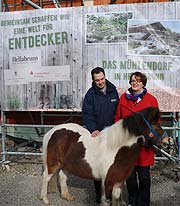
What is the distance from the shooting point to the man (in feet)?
14.3

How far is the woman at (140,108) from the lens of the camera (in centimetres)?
397

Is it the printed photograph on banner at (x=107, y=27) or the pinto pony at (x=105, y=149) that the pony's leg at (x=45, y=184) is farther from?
the printed photograph on banner at (x=107, y=27)

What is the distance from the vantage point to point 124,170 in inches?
155

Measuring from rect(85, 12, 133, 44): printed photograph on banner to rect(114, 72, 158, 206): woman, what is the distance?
1713mm

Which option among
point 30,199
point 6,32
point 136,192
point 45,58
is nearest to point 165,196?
point 136,192

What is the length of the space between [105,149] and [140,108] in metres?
0.65

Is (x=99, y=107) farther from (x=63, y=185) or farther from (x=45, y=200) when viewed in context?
(x=45, y=200)

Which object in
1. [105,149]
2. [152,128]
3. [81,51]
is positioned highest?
[81,51]

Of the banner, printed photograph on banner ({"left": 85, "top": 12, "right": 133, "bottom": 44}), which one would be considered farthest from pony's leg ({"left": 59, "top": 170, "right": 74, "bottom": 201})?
printed photograph on banner ({"left": 85, "top": 12, "right": 133, "bottom": 44})

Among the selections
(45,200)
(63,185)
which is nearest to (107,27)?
(63,185)

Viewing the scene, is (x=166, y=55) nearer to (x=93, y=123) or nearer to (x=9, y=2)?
(x=93, y=123)

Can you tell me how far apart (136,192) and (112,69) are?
217 cm

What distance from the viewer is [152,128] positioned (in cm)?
373

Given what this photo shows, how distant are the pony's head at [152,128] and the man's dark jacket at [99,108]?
0.68 m
